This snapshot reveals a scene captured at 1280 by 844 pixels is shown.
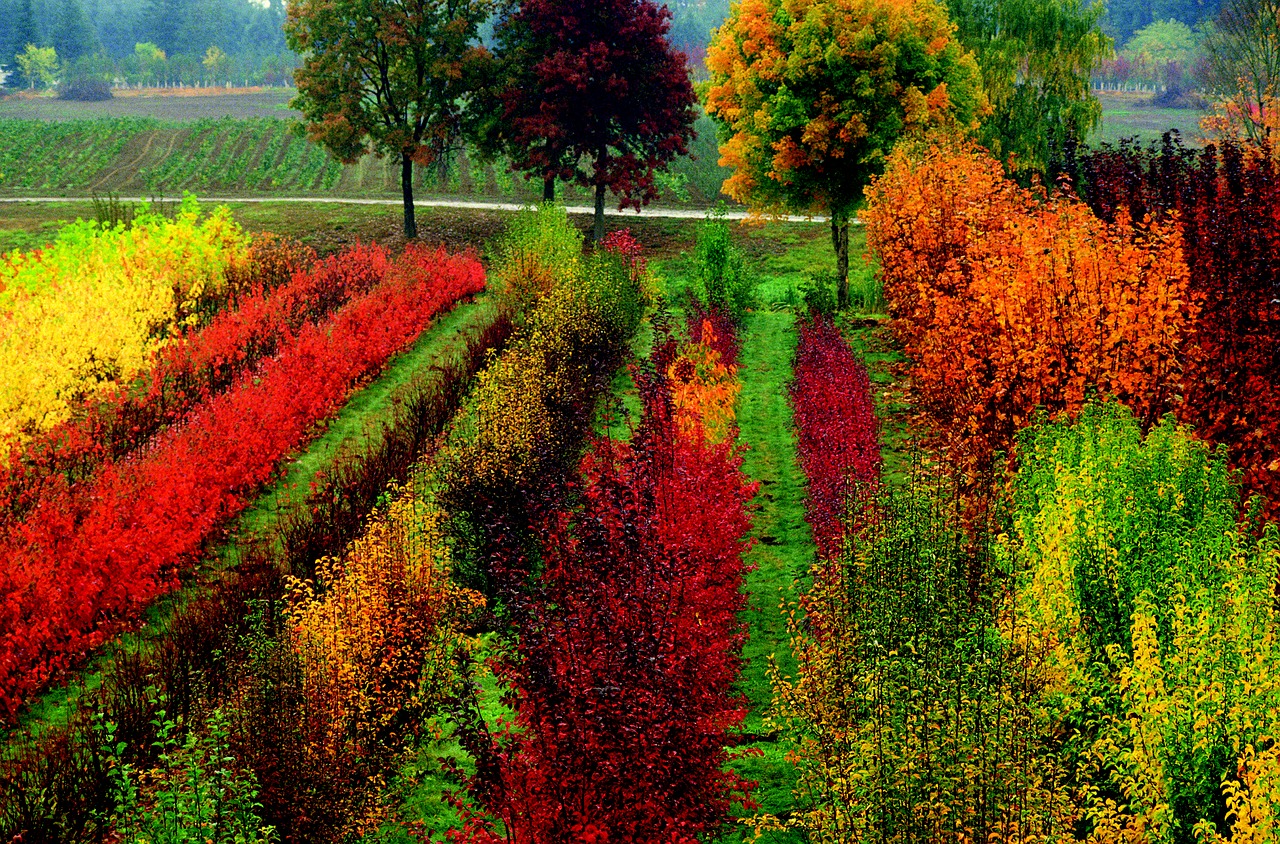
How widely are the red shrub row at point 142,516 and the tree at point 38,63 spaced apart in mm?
91025

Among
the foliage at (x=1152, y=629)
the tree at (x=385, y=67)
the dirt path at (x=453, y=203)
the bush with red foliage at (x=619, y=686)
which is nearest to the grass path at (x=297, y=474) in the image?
the bush with red foliage at (x=619, y=686)

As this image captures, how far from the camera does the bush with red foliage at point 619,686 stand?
250 inches

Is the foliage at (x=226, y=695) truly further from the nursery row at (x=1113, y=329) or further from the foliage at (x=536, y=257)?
the foliage at (x=536, y=257)

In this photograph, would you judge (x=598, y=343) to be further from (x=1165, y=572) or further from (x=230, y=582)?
(x=1165, y=572)

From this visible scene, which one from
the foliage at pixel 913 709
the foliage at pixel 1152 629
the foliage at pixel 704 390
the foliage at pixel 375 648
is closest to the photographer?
the foliage at pixel 913 709

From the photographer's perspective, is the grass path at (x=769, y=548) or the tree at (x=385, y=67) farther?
the tree at (x=385, y=67)

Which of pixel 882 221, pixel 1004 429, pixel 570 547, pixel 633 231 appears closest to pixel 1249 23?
pixel 633 231

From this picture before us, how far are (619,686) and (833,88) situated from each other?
18.5 m

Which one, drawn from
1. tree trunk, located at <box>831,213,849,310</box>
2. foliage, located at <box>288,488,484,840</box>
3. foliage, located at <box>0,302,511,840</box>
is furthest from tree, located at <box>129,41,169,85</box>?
foliage, located at <box>288,488,484,840</box>

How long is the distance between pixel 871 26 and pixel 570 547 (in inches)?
619

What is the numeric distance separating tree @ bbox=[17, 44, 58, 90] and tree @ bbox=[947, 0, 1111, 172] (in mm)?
86579

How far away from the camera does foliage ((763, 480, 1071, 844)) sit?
530 centimetres

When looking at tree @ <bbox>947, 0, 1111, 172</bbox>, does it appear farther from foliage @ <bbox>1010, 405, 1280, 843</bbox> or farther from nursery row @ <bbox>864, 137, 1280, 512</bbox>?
foliage @ <bbox>1010, 405, 1280, 843</bbox>

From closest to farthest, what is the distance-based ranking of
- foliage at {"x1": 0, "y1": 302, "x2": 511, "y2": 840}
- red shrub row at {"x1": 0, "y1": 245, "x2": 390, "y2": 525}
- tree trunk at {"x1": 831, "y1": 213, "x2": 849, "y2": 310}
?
foliage at {"x1": 0, "y1": 302, "x2": 511, "y2": 840} < red shrub row at {"x1": 0, "y1": 245, "x2": 390, "y2": 525} < tree trunk at {"x1": 831, "y1": 213, "x2": 849, "y2": 310}
